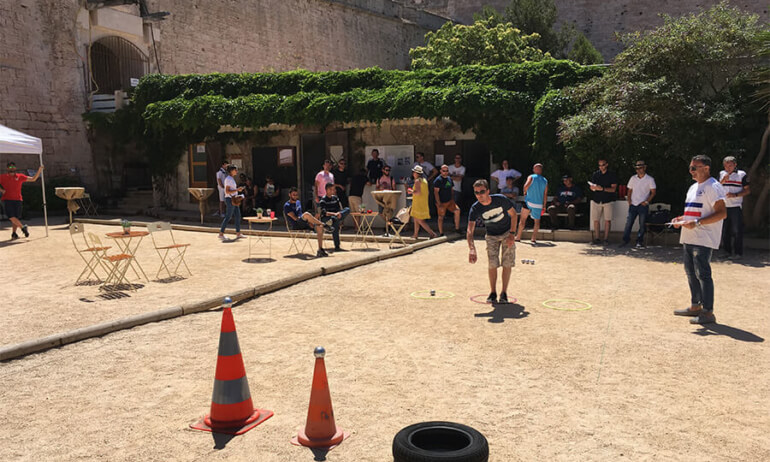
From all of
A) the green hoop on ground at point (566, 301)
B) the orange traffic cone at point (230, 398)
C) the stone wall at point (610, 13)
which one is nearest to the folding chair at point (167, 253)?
the orange traffic cone at point (230, 398)

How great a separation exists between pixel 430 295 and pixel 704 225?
328 centimetres

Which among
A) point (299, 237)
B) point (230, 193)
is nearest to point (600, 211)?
point (299, 237)

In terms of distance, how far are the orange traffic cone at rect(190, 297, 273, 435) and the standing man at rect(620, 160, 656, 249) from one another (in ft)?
31.2

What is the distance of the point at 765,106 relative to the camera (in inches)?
446

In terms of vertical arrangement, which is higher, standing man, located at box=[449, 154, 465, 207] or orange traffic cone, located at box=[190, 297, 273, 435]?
standing man, located at box=[449, 154, 465, 207]

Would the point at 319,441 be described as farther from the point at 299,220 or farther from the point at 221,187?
the point at 221,187

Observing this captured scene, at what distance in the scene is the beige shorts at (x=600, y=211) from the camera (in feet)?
39.5

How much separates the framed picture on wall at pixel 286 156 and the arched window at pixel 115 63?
28.2 ft

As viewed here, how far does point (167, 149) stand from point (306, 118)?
19.7 ft

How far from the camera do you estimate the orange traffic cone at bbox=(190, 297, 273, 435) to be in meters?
3.84

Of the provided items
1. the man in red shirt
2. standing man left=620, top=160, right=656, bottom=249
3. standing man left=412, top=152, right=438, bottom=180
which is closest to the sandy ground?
the man in red shirt

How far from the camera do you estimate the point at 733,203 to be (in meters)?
9.77

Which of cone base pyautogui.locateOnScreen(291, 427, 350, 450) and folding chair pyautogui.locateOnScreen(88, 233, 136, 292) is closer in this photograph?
cone base pyautogui.locateOnScreen(291, 427, 350, 450)

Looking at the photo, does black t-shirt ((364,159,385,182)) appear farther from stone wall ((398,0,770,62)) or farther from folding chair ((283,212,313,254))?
stone wall ((398,0,770,62))
